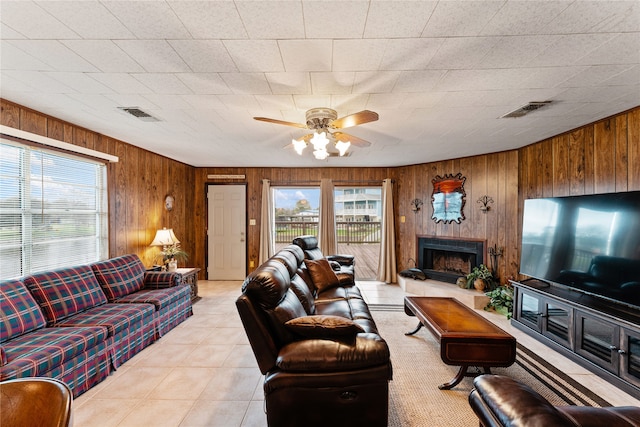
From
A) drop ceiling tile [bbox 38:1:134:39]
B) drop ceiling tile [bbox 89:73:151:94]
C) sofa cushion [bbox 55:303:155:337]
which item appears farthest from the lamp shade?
drop ceiling tile [bbox 38:1:134:39]

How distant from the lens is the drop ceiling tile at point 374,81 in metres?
1.81

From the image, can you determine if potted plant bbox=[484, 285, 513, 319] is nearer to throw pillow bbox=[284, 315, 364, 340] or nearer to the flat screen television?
the flat screen television

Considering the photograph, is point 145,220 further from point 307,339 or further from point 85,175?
point 307,339

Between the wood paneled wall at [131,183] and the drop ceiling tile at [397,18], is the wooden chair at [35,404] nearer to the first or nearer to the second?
the drop ceiling tile at [397,18]

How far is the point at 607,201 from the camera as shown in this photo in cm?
239

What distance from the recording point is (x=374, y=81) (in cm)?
192

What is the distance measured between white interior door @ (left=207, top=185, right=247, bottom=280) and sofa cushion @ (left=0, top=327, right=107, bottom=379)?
3370 mm

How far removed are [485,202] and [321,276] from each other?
3183 mm

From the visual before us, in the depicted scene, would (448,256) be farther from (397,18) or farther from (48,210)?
(48,210)

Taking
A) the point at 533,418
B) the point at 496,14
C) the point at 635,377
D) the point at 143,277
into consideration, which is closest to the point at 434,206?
the point at 635,377

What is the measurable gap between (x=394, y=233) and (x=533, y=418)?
4609 mm

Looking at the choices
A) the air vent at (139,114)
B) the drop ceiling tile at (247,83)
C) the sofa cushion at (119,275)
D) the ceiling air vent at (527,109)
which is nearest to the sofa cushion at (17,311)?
the sofa cushion at (119,275)

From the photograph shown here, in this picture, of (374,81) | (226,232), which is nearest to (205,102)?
(374,81)

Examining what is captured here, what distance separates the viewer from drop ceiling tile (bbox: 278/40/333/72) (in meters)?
1.50
